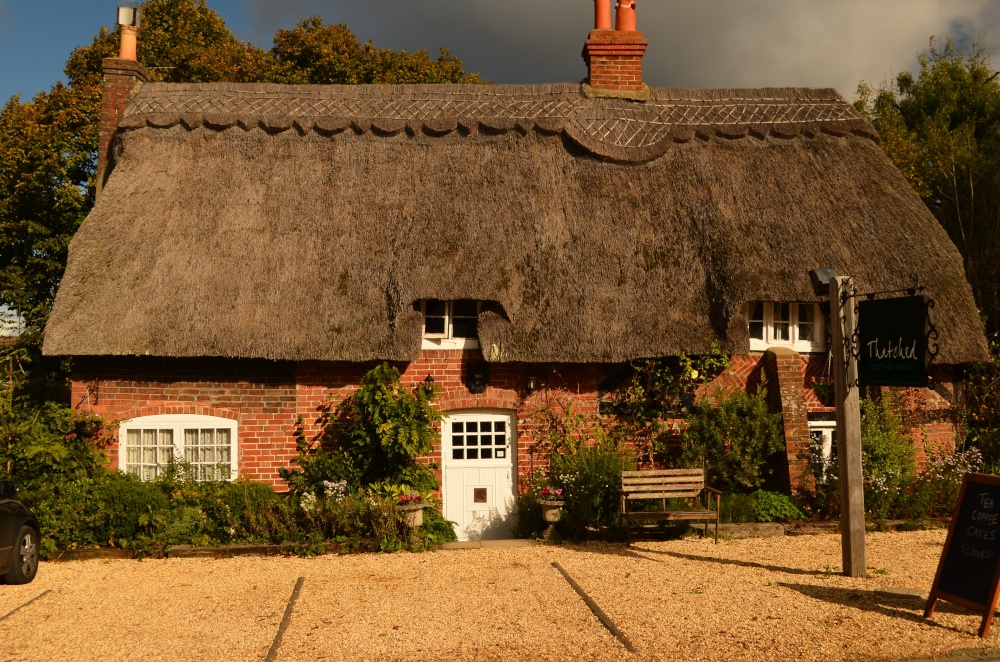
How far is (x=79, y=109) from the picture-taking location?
55.7 feet

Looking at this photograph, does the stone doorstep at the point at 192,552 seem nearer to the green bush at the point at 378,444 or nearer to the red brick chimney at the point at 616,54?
the green bush at the point at 378,444

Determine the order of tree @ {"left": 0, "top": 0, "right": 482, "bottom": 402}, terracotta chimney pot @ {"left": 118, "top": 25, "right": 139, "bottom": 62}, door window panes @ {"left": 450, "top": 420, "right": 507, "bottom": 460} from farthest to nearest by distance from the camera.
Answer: tree @ {"left": 0, "top": 0, "right": 482, "bottom": 402}, terracotta chimney pot @ {"left": 118, "top": 25, "right": 139, "bottom": 62}, door window panes @ {"left": 450, "top": 420, "right": 507, "bottom": 460}

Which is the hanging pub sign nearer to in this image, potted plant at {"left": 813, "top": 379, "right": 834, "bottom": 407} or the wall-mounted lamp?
potted plant at {"left": 813, "top": 379, "right": 834, "bottom": 407}

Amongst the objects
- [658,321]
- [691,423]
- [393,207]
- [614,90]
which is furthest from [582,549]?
[614,90]

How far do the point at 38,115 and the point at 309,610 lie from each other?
14.8m

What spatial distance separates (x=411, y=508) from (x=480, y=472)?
4.87 feet

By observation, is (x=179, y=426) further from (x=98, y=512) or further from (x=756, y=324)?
(x=756, y=324)

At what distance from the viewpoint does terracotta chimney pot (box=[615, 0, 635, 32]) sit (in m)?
14.0

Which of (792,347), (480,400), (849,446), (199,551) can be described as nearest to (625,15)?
(792,347)

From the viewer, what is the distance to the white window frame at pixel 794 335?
11531 mm

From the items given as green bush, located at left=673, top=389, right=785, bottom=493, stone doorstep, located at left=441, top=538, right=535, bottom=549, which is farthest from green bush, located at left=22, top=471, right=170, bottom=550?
green bush, located at left=673, top=389, right=785, bottom=493

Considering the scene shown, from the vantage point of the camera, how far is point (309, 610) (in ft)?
23.7

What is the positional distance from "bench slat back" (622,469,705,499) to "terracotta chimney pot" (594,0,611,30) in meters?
8.22

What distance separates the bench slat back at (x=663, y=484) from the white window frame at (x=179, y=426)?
5145 millimetres
